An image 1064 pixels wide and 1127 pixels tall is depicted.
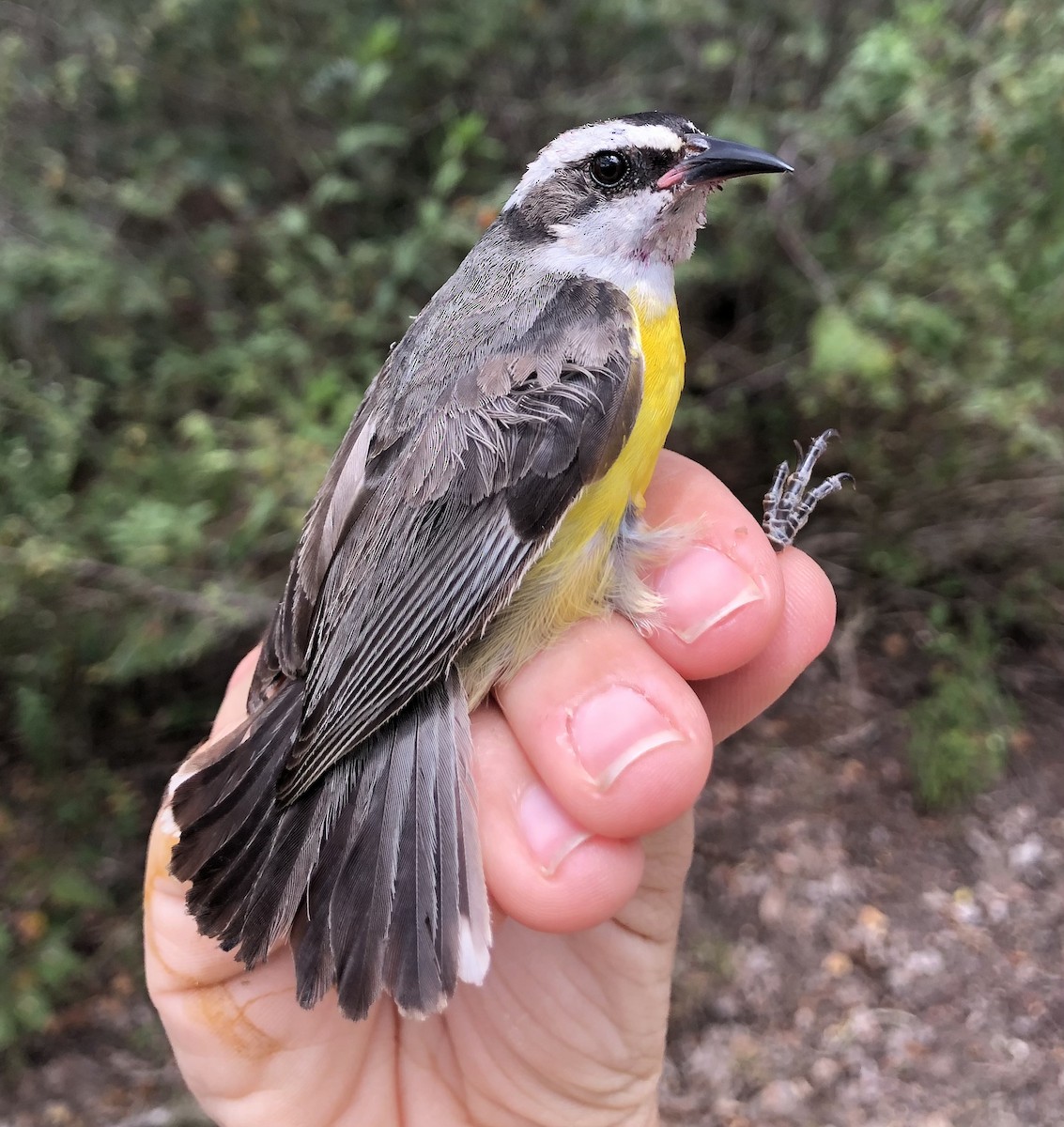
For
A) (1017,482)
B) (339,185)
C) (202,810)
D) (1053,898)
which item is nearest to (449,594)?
(202,810)

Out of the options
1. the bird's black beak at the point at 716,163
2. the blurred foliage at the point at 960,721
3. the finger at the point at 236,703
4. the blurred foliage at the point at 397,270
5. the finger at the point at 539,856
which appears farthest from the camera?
the blurred foliage at the point at 960,721

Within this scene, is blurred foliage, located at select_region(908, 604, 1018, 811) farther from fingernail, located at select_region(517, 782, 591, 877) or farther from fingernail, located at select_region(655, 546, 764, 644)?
fingernail, located at select_region(517, 782, 591, 877)

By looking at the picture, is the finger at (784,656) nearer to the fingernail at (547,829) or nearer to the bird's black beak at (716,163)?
the fingernail at (547,829)

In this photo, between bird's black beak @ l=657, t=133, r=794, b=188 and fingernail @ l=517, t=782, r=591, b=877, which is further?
bird's black beak @ l=657, t=133, r=794, b=188

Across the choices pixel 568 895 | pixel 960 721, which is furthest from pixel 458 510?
pixel 960 721

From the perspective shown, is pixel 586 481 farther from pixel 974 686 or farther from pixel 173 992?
pixel 974 686

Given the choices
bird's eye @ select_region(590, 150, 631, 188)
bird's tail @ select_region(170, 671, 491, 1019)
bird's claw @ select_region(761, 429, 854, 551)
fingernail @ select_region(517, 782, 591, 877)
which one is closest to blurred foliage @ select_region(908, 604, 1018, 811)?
bird's claw @ select_region(761, 429, 854, 551)

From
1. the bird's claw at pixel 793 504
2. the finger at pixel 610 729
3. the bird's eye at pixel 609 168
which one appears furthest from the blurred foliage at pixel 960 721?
the bird's eye at pixel 609 168
